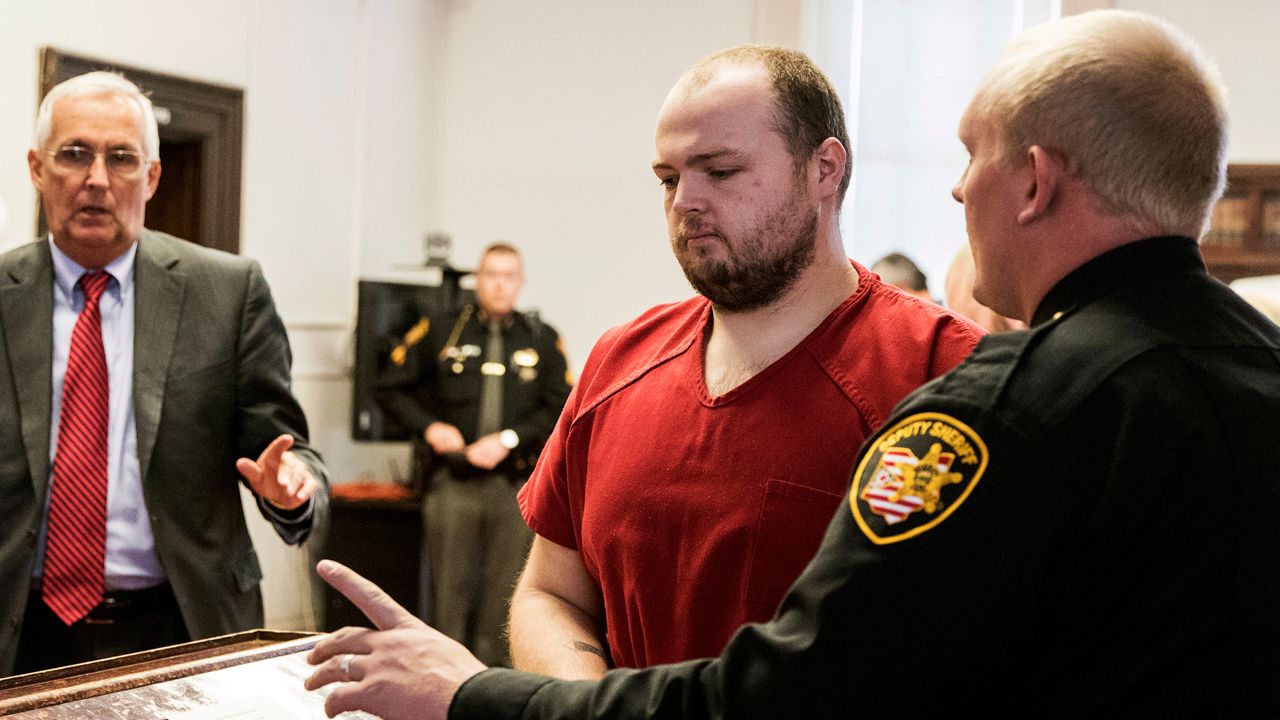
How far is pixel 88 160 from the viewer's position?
2.35 meters

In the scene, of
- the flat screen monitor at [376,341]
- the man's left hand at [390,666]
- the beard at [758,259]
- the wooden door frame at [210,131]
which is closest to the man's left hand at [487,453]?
the flat screen monitor at [376,341]

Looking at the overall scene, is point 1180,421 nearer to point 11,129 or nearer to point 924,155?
point 11,129

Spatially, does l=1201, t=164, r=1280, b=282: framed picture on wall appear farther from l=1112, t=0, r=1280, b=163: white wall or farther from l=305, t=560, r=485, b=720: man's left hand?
l=305, t=560, r=485, b=720: man's left hand

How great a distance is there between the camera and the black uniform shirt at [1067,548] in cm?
89

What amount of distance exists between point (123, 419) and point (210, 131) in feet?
11.1

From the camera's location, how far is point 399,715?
115 centimetres

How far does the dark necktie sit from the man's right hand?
0.10 m

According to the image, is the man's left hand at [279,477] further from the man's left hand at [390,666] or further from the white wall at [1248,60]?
the white wall at [1248,60]

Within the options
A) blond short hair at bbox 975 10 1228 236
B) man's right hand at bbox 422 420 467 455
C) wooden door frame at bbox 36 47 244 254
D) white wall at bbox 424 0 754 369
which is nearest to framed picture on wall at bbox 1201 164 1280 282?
white wall at bbox 424 0 754 369

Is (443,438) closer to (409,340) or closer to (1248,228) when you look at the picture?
(409,340)

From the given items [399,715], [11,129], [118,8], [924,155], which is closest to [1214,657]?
[399,715]

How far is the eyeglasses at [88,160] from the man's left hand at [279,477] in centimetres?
64

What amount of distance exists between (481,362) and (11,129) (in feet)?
6.98

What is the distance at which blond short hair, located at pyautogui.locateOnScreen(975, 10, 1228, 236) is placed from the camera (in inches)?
38.7
